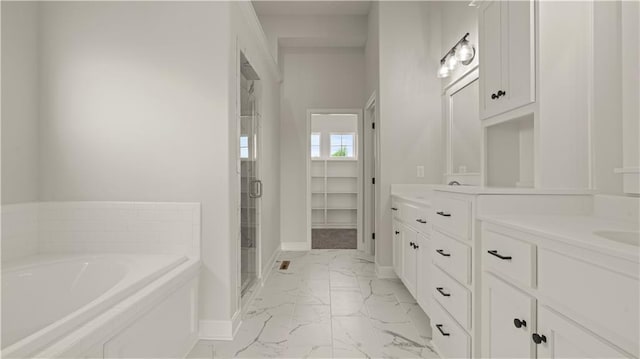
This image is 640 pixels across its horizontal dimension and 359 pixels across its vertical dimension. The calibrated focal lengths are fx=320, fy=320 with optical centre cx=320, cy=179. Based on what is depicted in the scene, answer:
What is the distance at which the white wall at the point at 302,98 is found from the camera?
4.73 meters

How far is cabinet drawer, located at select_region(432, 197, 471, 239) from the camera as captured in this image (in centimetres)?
153

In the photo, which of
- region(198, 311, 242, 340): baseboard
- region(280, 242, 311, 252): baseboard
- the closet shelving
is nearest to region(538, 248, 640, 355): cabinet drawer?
region(198, 311, 242, 340): baseboard

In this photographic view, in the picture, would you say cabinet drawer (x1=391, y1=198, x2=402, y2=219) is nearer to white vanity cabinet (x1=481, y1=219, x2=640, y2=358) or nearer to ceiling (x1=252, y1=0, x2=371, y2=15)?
white vanity cabinet (x1=481, y1=219, x2=640, y2=358)

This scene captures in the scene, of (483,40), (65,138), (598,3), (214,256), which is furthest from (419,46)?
(65,138)

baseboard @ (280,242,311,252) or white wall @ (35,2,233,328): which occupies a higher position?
white wall @ (35,2,233,328)

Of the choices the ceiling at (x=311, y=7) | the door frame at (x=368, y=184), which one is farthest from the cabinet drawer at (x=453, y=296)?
the ceiling at (x=311, y=7)

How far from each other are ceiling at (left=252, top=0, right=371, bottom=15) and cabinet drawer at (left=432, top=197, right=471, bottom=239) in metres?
3.12

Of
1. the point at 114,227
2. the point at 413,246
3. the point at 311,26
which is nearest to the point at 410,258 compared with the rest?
the point at 413,246

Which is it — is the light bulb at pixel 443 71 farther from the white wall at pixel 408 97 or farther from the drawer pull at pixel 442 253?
the drawer pull at pixel 442 253

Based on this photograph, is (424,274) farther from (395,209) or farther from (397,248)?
(395,209)

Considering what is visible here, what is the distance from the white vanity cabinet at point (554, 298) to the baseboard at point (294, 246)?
11.3ft

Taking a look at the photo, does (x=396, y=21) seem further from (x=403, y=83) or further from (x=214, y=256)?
(x=214, y=256)

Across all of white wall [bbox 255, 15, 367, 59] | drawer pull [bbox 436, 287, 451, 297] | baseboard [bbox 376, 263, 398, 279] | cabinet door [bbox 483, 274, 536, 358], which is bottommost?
baseboard [bbox 376, 263, 398, 279]

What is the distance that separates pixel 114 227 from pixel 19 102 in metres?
0.97
